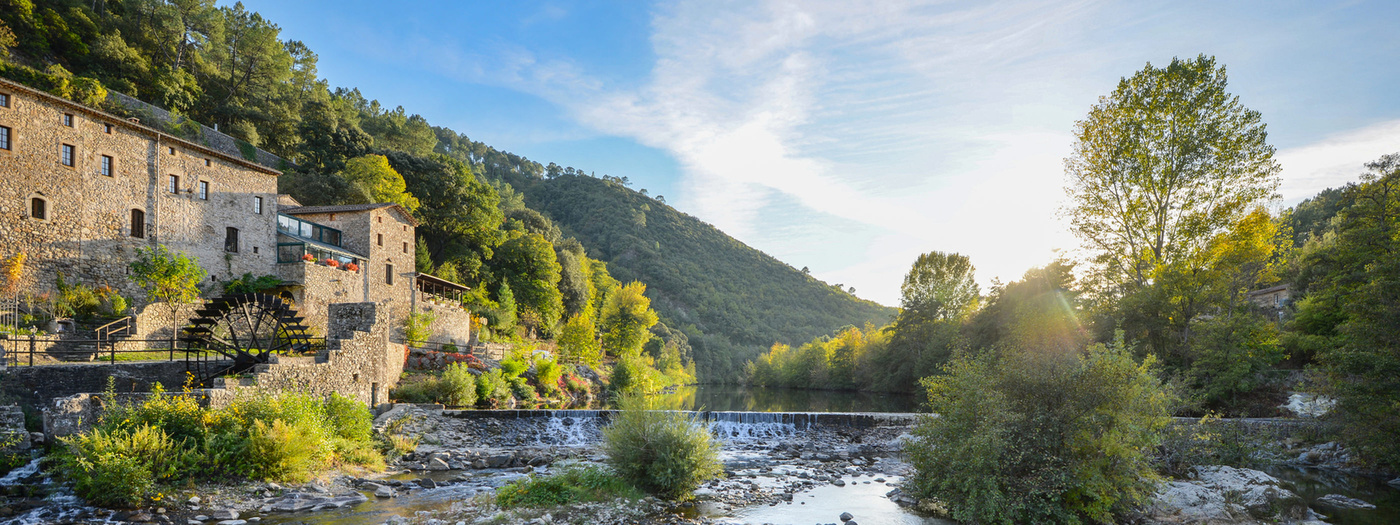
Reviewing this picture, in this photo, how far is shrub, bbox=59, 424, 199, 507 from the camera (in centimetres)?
1001

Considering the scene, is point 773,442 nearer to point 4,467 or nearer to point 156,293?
point 4,467

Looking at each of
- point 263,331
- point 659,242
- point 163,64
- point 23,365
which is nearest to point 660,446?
point 23,365

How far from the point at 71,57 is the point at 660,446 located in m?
45.4

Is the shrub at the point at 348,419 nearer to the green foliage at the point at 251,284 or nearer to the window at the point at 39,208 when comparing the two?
the green foliage at the point at 251,284

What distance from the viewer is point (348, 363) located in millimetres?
18016

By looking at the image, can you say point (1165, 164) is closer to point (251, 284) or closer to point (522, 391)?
point (522, 391)

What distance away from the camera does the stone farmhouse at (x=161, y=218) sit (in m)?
21.4

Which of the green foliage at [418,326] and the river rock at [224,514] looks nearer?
the river rock at [224,514]

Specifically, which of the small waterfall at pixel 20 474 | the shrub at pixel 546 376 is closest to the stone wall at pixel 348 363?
the small waterfall at pixel 20 474

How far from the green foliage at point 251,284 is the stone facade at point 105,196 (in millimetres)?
534

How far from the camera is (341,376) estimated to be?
17594mm

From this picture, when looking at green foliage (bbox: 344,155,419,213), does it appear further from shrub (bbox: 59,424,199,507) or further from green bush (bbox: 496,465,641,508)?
green bush (bbox: 496,465,641,508)

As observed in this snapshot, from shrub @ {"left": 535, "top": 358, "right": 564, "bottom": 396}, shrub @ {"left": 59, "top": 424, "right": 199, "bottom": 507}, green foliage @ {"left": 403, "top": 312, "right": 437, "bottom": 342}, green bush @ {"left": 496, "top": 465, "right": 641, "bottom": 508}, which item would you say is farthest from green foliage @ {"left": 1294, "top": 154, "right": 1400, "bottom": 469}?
green foliage @ {"left": 403, "top": 312, "right": 437, "bottom": 342}

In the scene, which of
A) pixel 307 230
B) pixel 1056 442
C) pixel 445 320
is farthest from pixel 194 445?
pixel 445 320
